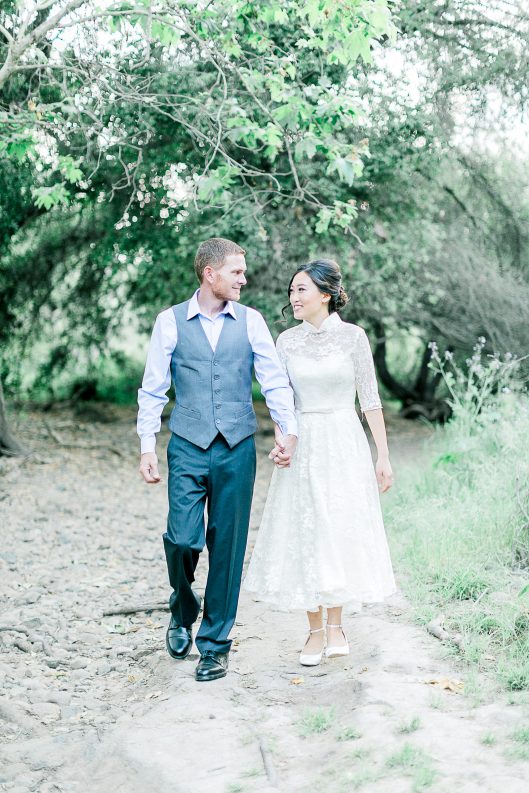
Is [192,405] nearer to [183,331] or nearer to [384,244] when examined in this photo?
[183,331]

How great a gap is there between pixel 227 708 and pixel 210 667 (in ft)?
1.01

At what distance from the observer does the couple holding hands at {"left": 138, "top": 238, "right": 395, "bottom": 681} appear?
4.03m

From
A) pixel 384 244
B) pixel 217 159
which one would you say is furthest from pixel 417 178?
pixel 217 159

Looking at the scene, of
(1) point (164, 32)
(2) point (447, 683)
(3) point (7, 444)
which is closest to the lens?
(2) point (447, 683)

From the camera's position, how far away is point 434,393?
13453mm

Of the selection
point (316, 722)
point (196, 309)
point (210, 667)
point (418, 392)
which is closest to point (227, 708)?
point (210, 667)

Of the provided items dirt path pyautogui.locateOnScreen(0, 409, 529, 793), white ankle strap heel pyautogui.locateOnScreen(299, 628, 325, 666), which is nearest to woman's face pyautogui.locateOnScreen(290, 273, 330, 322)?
white ankle strap heel pyautogui.locateOnScreen(299, 628, 325, 666)

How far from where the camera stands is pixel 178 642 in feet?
14.4

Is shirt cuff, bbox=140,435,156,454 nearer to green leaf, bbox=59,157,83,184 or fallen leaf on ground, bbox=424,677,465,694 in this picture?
fallen leaf on ground, bbox=424,677,465,694

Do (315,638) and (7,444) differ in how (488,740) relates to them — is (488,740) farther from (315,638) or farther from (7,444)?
(7,444)

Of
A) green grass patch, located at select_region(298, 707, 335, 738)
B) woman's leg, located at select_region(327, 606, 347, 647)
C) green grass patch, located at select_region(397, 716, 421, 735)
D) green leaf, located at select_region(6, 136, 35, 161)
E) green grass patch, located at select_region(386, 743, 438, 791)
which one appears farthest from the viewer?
green leaf, located at select_region(6, 136, 35, 161)

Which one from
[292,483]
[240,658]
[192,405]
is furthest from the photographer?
[240,658]

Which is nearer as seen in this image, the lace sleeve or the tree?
the lace sleeve

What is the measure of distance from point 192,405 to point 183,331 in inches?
12.9
